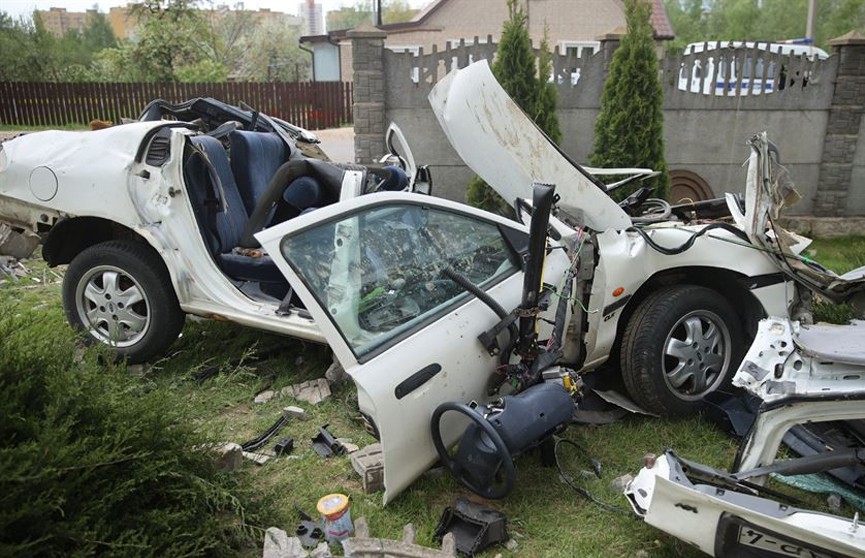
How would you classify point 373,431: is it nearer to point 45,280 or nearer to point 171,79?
point 45,280

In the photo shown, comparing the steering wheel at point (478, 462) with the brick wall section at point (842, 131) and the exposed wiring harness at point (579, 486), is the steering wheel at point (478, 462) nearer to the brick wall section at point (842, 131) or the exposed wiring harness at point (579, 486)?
the exposed wiring harness at point (579, 486)

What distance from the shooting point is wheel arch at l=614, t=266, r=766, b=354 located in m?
4.10

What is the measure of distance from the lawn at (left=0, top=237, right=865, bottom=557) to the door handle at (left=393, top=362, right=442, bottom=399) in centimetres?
65

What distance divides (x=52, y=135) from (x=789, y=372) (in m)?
4.91

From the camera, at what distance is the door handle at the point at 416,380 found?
290cm

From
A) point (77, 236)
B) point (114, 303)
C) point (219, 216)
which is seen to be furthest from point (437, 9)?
point (114, 303)

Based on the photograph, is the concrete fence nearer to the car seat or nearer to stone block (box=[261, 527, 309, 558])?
the car seat

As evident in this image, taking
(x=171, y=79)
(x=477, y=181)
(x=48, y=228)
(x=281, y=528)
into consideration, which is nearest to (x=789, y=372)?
(x=281, y=528)

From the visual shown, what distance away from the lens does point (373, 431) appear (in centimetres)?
316

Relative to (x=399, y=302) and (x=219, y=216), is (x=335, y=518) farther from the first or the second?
(x=219, y=216)

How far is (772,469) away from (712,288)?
1772 millimetres

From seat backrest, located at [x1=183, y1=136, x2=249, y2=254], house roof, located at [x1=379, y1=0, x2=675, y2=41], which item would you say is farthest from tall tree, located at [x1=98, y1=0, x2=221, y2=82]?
seat backrest, located at [x1=183, y1=136, x2=249, y2=254]

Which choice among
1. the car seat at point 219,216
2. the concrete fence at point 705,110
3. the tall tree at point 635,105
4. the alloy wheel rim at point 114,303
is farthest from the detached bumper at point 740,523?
the concrete fence at point 705,110

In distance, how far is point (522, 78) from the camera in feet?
27.1
